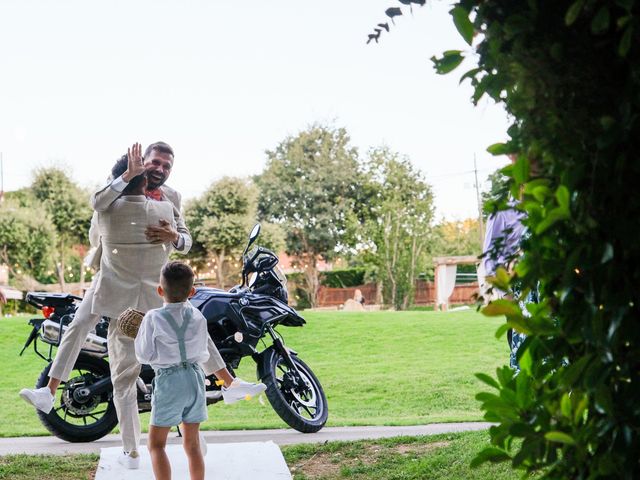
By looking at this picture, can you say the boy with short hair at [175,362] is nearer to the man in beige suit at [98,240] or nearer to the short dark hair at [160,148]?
the man in beige suit at [98,240]

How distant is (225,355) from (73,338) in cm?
125

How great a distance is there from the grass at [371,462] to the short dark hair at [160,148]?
1.80 meters

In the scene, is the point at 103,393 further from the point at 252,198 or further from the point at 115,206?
the point at 252,198

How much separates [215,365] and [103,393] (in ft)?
5.13

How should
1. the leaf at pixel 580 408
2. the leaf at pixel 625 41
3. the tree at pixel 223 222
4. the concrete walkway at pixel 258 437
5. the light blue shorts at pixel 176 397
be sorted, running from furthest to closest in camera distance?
the tree at pixel 223 222, the concrete walkway at pixel 258 437, the light blue shorts at pixel 176 397, the leaf at pixel 580 408, the leaf at pixel 625 41

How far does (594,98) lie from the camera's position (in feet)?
6.14

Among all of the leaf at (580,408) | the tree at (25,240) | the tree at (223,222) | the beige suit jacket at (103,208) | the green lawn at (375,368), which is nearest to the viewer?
the leaf at (580,408)

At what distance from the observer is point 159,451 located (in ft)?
14.4

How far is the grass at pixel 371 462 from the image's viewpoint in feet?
16.5

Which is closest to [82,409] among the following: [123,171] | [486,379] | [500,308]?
[123,171]

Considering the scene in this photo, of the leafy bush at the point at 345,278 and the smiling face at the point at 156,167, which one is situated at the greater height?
the smiling face at the point at 156,167

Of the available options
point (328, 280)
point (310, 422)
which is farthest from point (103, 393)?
point (328, 280)

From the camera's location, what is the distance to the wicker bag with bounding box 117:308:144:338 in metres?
4.88

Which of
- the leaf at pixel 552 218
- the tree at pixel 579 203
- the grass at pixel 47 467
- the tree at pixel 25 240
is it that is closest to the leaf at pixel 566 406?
the tree at pixel 579 203
